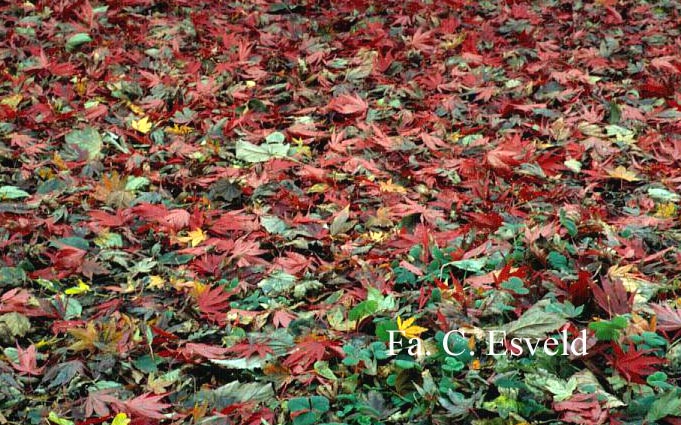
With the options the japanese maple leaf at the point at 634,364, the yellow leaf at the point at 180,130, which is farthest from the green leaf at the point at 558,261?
the yellow leaf at the point at 180,130

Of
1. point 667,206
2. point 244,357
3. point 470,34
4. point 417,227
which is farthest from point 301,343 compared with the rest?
point 470,34

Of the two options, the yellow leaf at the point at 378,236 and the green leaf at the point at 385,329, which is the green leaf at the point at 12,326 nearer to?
the green leaf at the point at 385,329

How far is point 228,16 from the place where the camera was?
4.49 m

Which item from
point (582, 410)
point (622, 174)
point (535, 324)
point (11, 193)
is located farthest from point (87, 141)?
point (582, 410)

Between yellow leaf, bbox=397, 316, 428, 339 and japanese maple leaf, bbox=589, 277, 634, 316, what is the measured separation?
49 centimetres

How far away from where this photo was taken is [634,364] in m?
1.82

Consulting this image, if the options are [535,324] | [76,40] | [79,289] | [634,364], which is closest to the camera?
[634,364]

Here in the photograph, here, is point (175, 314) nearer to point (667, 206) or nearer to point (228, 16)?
point (667, 206)

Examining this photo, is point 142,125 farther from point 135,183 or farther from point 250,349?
point 250,349

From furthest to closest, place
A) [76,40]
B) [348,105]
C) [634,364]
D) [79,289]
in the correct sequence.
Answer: [76,40]
[348,105]
[79,289]
[634,364]

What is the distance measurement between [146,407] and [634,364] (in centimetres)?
125

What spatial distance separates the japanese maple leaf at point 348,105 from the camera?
348 centimetres

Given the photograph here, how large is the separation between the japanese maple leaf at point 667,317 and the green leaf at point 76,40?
335 centimetres

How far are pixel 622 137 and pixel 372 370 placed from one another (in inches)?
75.3
